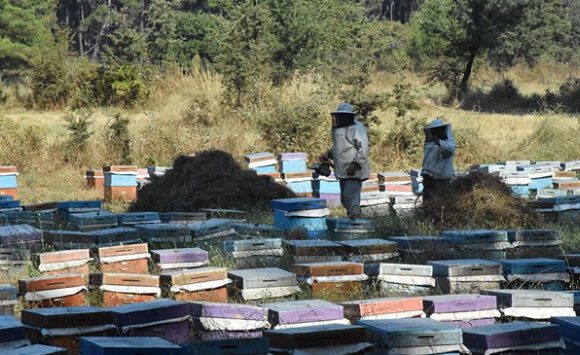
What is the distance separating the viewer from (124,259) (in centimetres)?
630

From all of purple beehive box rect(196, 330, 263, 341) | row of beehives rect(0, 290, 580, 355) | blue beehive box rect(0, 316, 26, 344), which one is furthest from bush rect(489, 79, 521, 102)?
blue beehive box rect(0, 316, 26, 344)

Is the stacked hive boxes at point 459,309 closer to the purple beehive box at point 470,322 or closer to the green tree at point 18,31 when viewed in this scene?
the purple beehive box at point 470,322

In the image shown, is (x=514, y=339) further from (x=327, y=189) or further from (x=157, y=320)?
(x=327, y=189)

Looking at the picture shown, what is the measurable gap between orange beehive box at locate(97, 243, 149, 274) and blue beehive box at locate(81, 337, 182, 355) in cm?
246

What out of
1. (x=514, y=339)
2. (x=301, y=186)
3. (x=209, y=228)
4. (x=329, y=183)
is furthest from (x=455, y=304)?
(x=301, y=186)

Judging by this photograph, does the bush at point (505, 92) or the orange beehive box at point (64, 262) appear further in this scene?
the bush at point (505, 92)

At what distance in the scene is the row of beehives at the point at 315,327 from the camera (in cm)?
400

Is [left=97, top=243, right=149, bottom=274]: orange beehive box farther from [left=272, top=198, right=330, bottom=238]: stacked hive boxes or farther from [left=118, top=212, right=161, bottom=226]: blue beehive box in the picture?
[left=272, top=198, right=330, bottom=238]: stacked hive boxes

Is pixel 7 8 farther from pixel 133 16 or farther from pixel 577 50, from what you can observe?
pixel 577 50

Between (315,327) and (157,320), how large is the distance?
913mm

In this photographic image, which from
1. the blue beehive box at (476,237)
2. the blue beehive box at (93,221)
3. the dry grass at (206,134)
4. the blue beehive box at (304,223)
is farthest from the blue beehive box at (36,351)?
the dry grass at (206,134)

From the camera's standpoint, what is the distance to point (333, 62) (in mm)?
17484

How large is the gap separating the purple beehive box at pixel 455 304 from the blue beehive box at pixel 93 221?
12.2ft

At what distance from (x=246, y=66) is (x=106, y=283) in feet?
37.0
